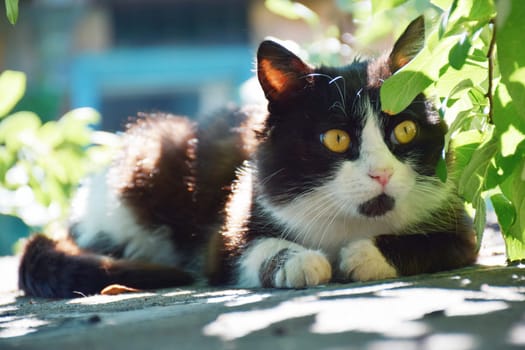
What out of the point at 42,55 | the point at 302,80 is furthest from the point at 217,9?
the point at 302,80

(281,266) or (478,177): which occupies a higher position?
(478,177)

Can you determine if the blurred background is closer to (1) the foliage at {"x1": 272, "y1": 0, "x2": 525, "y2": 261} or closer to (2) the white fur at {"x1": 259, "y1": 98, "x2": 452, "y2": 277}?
(2) the white fur at {"x1": 259, "y1": 98, "x2": 452, "y2": 277}

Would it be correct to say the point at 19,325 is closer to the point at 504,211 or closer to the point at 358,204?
the point at 358,204

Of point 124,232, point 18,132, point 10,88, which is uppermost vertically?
point 10,88

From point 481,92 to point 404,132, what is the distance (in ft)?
1.36

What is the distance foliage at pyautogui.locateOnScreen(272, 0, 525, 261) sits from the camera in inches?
51.8

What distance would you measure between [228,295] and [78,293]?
0.64 meters

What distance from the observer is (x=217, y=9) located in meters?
7.82

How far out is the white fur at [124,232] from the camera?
9.10ft

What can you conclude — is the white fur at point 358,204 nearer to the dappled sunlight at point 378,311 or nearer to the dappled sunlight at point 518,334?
the dappled sunlight at point 378,311

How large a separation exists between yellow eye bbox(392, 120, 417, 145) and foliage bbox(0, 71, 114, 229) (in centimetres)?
152

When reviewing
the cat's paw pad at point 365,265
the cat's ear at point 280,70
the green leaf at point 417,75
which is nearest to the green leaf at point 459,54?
the green leaf at point 417,75

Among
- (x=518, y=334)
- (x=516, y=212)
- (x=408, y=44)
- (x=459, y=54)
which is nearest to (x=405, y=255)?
(x=516, y=212)

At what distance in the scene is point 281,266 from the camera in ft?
6.34
